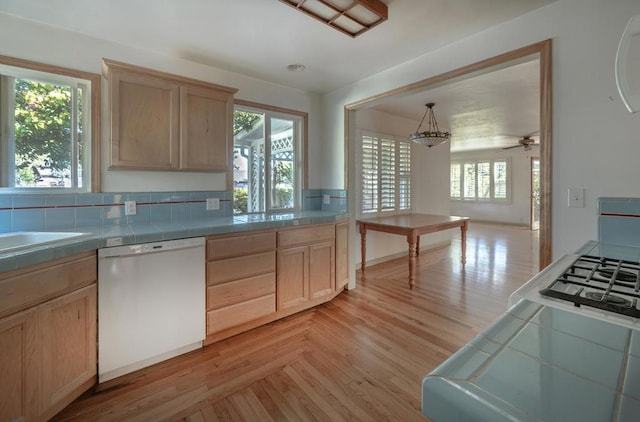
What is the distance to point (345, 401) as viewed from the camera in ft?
5.41

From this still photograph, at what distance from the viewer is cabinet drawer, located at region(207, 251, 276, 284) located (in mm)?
2182

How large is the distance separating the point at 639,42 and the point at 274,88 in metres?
2.94

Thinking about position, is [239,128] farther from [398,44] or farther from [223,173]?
[398,44]

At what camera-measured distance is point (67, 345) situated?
158cm

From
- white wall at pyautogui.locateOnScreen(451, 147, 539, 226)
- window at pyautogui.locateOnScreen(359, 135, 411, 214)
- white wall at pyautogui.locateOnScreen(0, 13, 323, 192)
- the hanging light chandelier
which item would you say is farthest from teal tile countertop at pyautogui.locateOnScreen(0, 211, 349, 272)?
white wall at pyautogui.locateOnScreen(451, 147, 539, 226)

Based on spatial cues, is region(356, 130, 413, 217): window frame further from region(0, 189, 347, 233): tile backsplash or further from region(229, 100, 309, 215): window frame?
region(0, 189, 347, 233): tile backsplash

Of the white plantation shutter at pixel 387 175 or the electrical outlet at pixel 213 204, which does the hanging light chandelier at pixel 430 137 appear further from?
the electrical outlet at pixel 213 204

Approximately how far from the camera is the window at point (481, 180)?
8922 millimetres

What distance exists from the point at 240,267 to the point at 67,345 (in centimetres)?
108

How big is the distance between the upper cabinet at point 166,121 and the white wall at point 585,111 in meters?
2.33

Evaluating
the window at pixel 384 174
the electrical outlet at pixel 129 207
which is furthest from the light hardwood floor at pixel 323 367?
the window at pixel 384 174

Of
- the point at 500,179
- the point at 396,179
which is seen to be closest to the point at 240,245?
the point at 396,179

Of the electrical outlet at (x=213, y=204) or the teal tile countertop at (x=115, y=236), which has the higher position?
the electrical outlet at (x=213, y=204)

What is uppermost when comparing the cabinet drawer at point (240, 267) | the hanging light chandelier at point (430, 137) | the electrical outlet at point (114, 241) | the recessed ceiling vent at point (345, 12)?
the recessed ceiling vent at point (345, 12)
